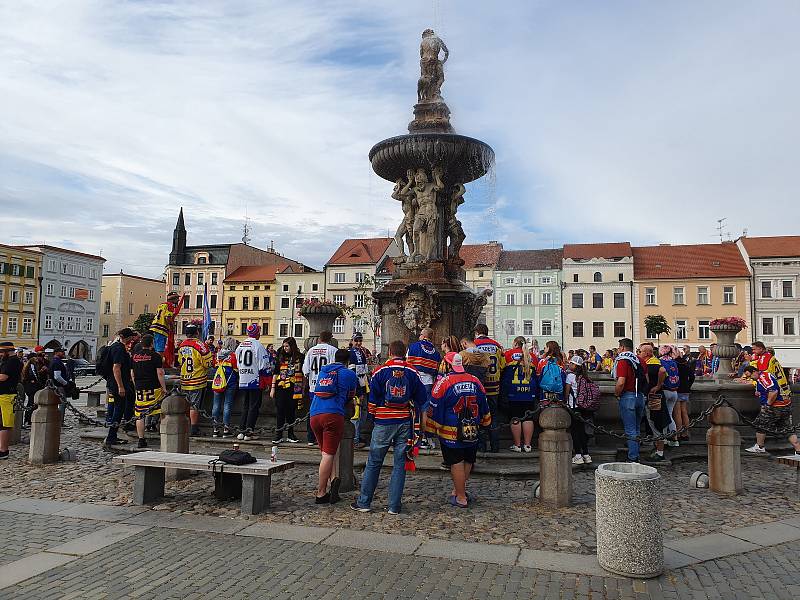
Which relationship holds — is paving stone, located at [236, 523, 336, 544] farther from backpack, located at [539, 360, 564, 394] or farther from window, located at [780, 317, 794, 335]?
window, located at [780, 317, 794, 335]

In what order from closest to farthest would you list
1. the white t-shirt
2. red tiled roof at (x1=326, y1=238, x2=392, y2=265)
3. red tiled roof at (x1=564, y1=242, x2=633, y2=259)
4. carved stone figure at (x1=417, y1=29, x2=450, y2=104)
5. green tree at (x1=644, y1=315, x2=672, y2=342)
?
the white t-shirt < carved stone figure at (x1=417, y1=29, x2=450, y2=104) < green tree at (x1=644, y1=315, x2=672, y2=342) < red tiled roof at (x1=564, y1=242, x2=633, y2=259) < red tiled roof at (x1=326, y1=238, x2=392, y2=265)

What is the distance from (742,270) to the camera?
181 feet

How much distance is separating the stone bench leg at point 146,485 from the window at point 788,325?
5844cm

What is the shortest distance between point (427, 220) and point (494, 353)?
19.9 ft

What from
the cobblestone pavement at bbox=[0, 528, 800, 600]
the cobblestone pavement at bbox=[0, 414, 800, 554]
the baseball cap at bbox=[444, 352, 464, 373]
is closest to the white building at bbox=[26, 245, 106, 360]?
the cobblestone pavement at bbox=[0, 414, 800, 554]

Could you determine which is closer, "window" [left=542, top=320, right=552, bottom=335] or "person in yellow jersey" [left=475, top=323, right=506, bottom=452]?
"person in yellow jersey" [left=475, top=323, right=506, bottom=452]

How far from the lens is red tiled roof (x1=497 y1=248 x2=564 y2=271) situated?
62.1 m

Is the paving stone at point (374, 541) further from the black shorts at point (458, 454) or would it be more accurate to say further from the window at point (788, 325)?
the window at point (788, 325)

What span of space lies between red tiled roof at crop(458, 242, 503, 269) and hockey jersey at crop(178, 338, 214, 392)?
174 ft

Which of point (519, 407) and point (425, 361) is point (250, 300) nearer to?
point (519, 407)

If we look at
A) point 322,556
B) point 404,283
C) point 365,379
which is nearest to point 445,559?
point 322,556

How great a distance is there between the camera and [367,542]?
5824mm

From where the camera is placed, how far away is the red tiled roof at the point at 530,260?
62062mm

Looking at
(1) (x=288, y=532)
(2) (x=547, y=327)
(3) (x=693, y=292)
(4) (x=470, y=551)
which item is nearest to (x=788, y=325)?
(3) (x=693, y=292)
